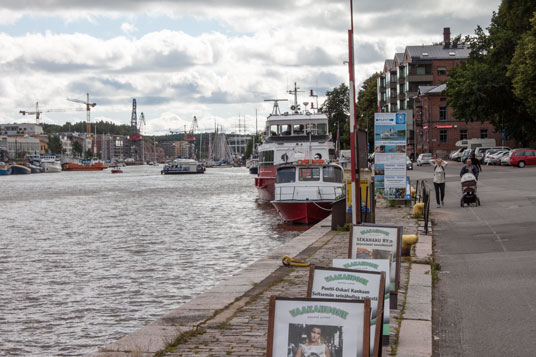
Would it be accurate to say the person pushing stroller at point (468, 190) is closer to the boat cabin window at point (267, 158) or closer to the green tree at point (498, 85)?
the boat cabin window at point (267, 158)

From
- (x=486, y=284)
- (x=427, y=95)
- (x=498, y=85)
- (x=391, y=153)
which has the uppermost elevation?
(x=427, y=95)

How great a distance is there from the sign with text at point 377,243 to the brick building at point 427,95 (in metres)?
95.1

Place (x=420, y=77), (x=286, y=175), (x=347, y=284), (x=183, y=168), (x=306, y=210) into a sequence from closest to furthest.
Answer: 1. (x=347, y=284)
2. (x=306, y=210)
3. (x=286, y=175)
4. (x=420, y=77)
5. (x=183, y=168)

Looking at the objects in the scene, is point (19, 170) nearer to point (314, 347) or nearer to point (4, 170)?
point (4, 170)

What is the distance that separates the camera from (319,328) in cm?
572

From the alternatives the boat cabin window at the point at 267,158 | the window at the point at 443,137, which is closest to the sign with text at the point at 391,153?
the boat cabin window at the point at 267,158

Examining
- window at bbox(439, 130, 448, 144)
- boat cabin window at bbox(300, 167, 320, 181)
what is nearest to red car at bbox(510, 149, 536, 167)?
boat cabin window at bbox(300, 167, 320, 181)

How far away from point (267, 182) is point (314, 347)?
1482 inches

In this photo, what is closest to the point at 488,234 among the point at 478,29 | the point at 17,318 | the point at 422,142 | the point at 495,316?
the point at 495,316

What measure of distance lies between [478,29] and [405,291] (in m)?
67.1

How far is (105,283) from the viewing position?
17.5m

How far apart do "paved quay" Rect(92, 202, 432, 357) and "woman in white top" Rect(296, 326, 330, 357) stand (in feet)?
6.20

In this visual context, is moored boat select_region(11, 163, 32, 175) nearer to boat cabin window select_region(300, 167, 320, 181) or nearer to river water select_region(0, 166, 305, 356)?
river water select_region(0, 166, 305, 356)

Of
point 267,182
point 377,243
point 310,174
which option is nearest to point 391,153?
point 310,174
